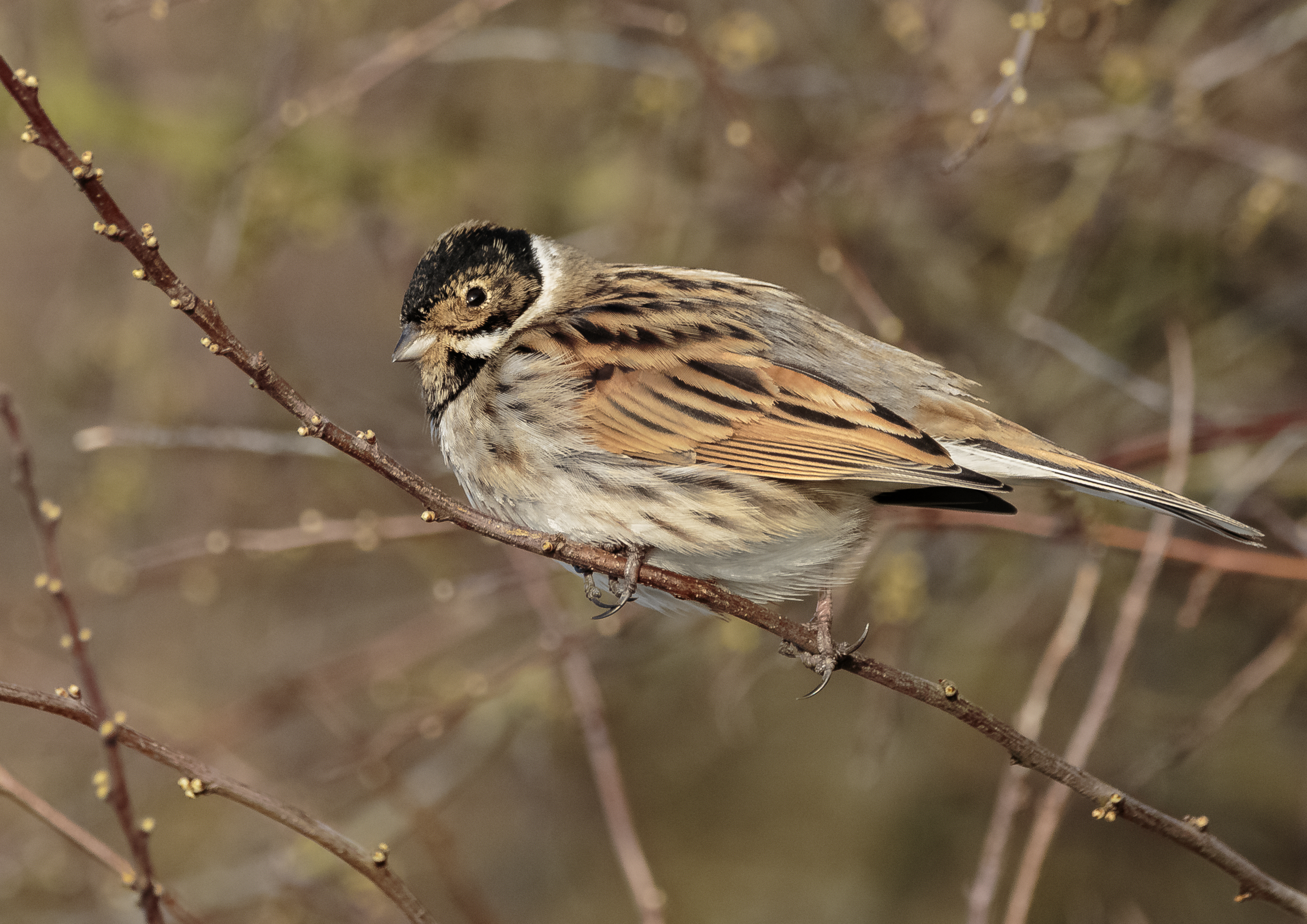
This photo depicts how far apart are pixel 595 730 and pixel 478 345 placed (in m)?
1.19

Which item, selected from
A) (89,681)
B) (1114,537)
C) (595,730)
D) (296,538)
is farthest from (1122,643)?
(296,538)

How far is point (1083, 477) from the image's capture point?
326cm

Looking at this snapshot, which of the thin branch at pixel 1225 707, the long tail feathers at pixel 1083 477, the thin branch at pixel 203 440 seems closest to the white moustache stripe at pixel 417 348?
the thin branch at pixel 203 440

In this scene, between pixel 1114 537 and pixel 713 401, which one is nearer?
pixel 713 401

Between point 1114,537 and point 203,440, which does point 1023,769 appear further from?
point 203,440

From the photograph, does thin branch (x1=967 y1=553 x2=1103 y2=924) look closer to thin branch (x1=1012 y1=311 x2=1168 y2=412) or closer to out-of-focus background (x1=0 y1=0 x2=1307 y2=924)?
thin branch (x1=1012 y1=311 x2=1168 y2=412)

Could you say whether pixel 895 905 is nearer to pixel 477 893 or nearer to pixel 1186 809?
pixel 1186 809

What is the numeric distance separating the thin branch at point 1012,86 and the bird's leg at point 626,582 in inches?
46.0

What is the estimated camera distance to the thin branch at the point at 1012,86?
3.01 m

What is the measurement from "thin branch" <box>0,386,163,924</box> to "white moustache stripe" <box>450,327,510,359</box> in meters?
1.70

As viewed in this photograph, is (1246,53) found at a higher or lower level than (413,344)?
higher

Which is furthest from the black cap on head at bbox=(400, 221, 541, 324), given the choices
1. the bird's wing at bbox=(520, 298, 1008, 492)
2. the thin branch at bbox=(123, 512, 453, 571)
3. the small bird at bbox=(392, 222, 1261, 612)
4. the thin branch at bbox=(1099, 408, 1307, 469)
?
the thin branch at bbox=(1099, 408, 1307, 469)

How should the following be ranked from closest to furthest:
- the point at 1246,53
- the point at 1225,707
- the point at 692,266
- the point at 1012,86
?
the point at 1012,86
the point at 1225,707
the point at 1246,53
the point at 692,266

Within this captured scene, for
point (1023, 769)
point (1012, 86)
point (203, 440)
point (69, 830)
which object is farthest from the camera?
point (203, 440)
